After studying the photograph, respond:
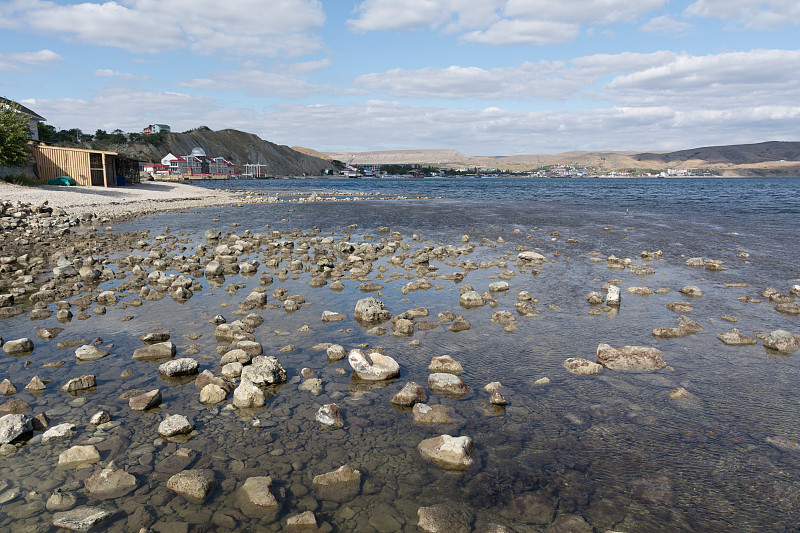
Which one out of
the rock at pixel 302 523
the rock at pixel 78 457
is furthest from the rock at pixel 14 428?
the rock at pixel 302 523

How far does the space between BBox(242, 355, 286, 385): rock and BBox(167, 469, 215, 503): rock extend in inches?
89.5

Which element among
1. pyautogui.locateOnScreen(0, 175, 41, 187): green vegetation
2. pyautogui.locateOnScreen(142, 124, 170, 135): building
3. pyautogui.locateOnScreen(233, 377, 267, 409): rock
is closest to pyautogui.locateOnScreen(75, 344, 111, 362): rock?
pyautogui.locateOnScreen(233, 377, 267, 409): rock

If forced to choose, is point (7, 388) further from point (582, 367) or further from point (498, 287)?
point (498, 287)

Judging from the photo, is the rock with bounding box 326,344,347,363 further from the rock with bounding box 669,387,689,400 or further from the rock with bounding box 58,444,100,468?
the rock with bounding box 669,387,689,400

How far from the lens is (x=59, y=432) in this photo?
6121mm

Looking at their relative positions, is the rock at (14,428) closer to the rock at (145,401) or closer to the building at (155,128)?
the rock at (145,401)

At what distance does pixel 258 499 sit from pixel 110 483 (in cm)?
173

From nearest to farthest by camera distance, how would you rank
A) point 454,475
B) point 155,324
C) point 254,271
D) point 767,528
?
point 767,528 → point 454,475 → point 155,324 → point 254,271

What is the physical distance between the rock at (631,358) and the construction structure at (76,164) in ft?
203

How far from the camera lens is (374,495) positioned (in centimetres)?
521

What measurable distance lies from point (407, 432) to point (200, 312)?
7186 mm

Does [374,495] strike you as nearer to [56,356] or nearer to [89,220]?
[56,356]

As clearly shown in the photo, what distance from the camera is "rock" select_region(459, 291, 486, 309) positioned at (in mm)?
12180

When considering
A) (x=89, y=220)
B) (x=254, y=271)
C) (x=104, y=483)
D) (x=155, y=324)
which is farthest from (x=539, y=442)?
(x=89, y=220)
